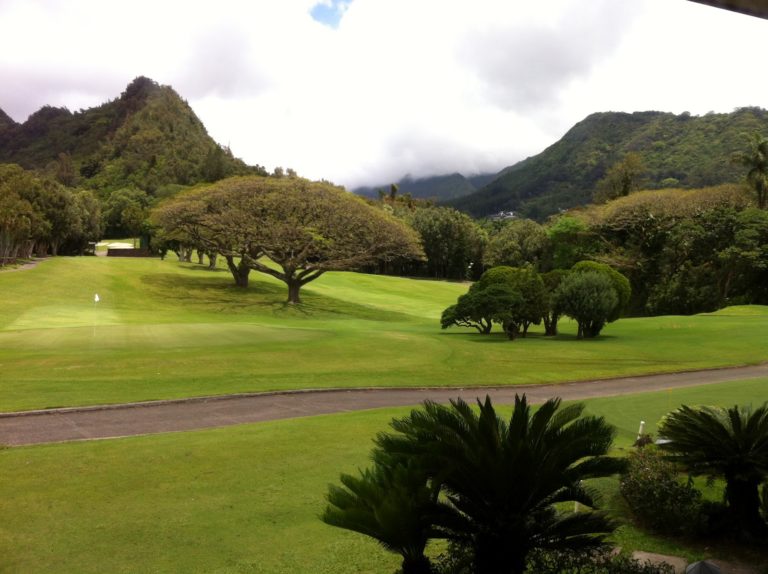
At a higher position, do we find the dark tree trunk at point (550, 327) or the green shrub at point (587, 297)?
the green shrub at point (587, 297)

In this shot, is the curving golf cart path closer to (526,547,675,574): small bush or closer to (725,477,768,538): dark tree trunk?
(526,547,675,574): small bush

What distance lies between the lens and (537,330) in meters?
42.0

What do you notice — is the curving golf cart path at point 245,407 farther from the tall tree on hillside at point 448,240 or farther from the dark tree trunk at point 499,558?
the tall tree on hillside at point 448,240

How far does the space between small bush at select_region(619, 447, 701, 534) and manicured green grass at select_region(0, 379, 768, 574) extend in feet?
0.88

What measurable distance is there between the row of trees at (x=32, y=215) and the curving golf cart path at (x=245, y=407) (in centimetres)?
5016

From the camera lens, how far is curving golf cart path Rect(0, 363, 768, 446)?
1434 cm

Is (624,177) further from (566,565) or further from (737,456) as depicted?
(566,565)

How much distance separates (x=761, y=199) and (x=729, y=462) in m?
59.8

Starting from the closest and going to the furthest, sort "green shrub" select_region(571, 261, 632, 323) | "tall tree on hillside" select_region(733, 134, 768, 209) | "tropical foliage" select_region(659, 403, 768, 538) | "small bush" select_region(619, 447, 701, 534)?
"tropical foliage" select_region(659, 403, 768, 538) < "small bush" select_region(619, 447, 701, 534) < "green shrub" select_region(571, 261, 632, 323) < "tall tree on hillside" select_region(733, 134, 768, 209)

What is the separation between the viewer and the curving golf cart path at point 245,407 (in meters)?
14.3

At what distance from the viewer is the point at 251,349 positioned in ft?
85.6

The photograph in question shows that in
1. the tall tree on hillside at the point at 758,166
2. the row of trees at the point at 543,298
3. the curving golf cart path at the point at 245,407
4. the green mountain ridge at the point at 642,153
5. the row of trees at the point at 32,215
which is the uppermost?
the green mountain ridge at the point at 642,153

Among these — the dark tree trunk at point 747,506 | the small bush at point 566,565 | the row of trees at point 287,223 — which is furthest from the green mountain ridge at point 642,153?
the small bush at point 566,565

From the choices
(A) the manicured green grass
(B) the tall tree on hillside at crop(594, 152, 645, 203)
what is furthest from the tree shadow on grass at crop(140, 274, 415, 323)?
(B) the tall tree on hillside at crop(594, 152, 645, 203)
